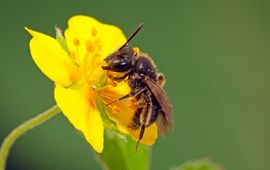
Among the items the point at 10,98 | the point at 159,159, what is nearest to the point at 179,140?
the point at 159,159

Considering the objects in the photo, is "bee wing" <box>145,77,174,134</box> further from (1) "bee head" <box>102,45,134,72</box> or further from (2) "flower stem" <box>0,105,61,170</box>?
(2) "flower stem" <box>0,105,61,170</box>

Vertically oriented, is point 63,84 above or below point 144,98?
above

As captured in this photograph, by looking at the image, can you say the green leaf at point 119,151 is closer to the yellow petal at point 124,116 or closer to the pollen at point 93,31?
the yellow petal at point 124,116

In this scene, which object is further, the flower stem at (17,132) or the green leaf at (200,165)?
the green leaf at (200,165)

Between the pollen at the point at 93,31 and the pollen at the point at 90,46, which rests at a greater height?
the pollen at the point at 93,31

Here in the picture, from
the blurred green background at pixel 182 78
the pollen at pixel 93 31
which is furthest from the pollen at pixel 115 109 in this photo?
the blurred green background at pixel 182 78

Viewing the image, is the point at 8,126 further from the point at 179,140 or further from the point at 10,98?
the point at 179,140

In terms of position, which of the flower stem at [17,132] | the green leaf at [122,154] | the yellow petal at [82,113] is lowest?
the green leaf at [122,154]

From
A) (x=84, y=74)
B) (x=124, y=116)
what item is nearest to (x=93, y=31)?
(x=84, y=74)
